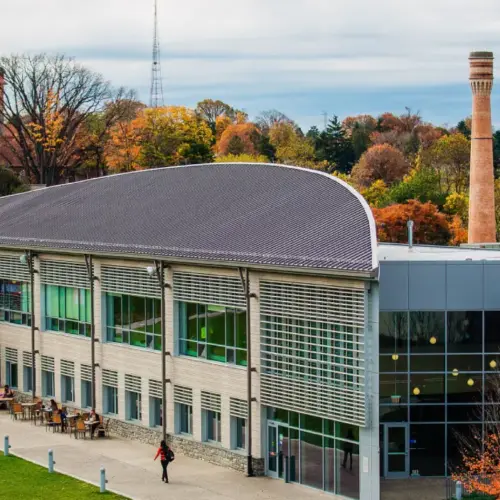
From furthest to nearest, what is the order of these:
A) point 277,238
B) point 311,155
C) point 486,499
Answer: point 311,155, point 277,238, point 486,499

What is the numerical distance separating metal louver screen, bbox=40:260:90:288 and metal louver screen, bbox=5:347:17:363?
4.40m

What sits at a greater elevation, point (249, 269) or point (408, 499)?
point (249, 269)

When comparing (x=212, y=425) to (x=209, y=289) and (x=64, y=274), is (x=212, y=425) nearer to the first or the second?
(x=209, y=289)

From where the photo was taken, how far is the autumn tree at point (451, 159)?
131062 millimetres

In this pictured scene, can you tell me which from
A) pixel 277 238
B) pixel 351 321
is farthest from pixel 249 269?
pixel 351 321

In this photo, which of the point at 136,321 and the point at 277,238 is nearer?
the point at 277,238

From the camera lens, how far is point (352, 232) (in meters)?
36.8

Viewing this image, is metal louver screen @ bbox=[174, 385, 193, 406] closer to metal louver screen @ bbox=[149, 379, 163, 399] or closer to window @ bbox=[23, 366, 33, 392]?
metal louver screen @ bbox=[149, 379, 163, 399]

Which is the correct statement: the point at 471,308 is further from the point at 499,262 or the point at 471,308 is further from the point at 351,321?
the point at 351,321

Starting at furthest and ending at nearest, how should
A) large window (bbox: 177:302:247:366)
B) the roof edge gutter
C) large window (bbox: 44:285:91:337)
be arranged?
1. large window (bbox: 44:285:91:337)
2. large window (bbox: 177:302:247:366)
3. the roof edge gutter

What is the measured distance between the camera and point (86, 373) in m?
46.2

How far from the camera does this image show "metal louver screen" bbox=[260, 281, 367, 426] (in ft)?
111

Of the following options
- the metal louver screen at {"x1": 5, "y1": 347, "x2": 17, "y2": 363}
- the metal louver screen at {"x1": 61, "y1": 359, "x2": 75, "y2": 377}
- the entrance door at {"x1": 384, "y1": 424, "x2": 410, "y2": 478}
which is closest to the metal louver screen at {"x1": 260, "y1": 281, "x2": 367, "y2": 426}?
the entrance door at {"x1": 384, "y1": 424, "x2": 410, "y2": 478}

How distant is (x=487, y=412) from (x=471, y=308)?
3.30m
